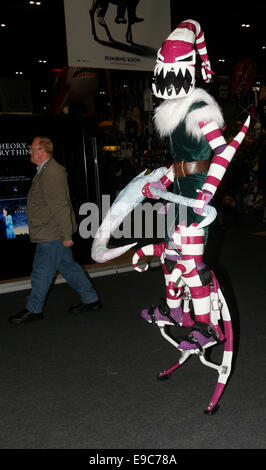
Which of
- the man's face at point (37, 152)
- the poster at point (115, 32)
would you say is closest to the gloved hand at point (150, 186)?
the man's face at point (37, 152)

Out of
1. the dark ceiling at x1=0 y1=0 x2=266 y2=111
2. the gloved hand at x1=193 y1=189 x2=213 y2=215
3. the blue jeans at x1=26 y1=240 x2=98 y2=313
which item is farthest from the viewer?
the dark ceiling at x1=0 y1=0 x2=266 y2=111

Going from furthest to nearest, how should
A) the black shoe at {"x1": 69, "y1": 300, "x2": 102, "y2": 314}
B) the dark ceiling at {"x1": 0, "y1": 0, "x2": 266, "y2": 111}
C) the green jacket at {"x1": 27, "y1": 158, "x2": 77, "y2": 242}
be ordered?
the dark ceiling at {"x1": 0, "y1": 0, "x2": 266, "y2": 111} < the black shoe at {"x1": 69, "y1": 300, "x2": 102, "y2": 314} < the green jacket at {"x1": 27, "y1": 158, "x2": 77, "y2": 242}

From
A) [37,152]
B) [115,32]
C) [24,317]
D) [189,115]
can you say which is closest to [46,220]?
[37,152]

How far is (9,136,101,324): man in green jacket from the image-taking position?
149 inches

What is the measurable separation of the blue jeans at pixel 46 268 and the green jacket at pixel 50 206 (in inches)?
3.6

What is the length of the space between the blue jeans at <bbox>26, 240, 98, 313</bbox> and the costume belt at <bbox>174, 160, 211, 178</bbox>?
6.03 ft

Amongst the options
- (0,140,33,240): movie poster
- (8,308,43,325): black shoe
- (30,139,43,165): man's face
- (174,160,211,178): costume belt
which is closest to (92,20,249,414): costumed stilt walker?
(174,160,211,178): costume belt

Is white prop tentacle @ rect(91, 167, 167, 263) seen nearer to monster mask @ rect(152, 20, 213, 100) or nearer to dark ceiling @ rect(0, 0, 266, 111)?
monster mask @ rect(152, 20, 213, 100)

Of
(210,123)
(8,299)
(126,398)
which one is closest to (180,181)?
(210,123)

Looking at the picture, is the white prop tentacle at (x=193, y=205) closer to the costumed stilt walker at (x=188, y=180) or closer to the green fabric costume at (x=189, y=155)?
the costumed stilt walker at (x=188, y=180)

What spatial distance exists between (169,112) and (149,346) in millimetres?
1780

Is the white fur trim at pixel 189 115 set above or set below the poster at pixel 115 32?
below

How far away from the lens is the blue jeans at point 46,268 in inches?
152

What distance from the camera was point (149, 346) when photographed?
3408mm
